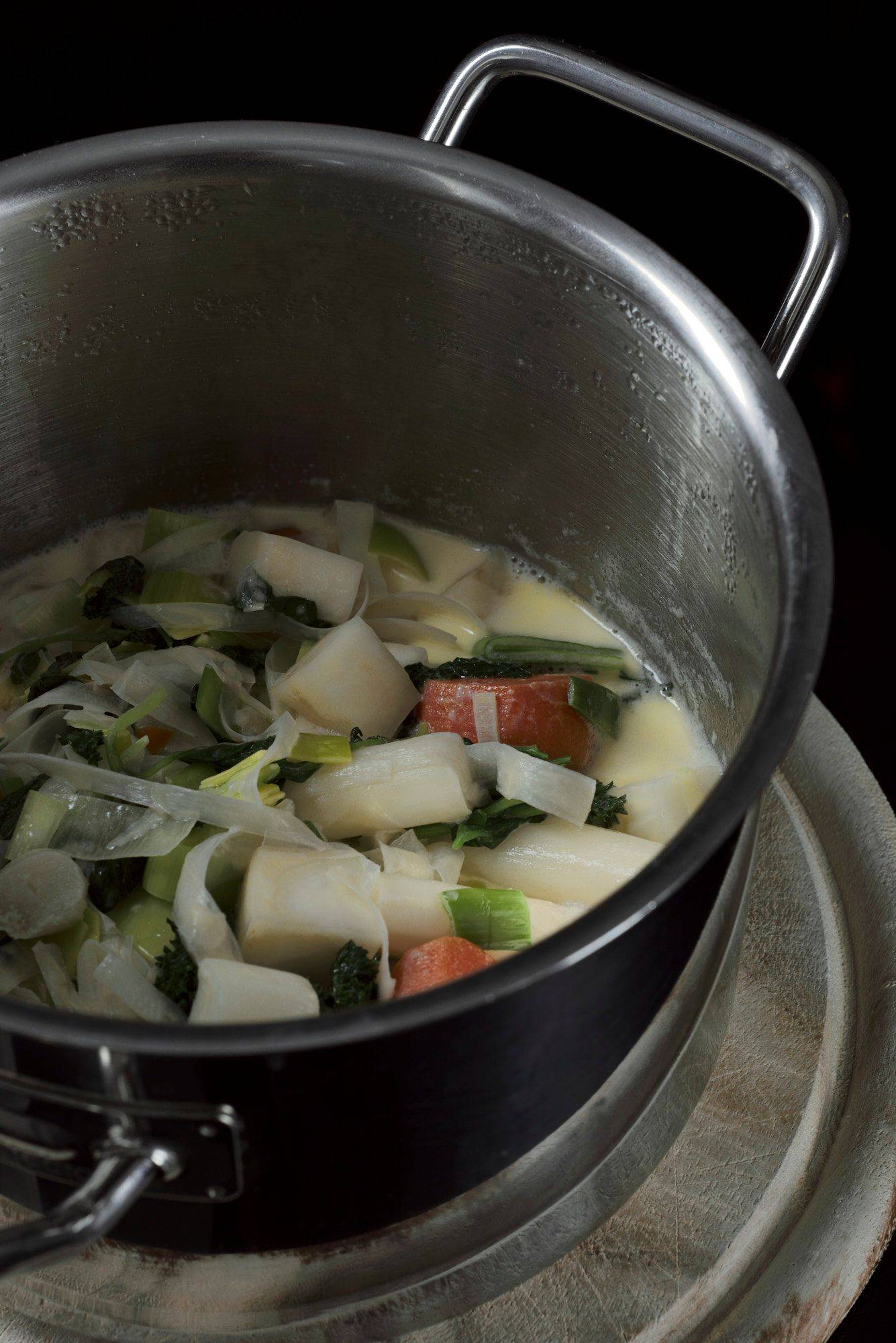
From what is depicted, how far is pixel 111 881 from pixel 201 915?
0.13 metres

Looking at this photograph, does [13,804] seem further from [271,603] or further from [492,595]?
[492,595]

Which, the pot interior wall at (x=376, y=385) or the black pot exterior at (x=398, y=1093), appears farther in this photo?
the pot interior wall at (x=376, y=385)

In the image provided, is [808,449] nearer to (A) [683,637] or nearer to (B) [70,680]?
(A) [683,637]

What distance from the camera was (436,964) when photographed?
3.90 feet

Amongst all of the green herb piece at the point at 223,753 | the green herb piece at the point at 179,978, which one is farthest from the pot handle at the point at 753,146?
the green herb piece at the point at 179,978

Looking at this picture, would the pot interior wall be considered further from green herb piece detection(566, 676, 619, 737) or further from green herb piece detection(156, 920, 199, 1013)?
green herb piece detection(156, 920, 199, 1013)

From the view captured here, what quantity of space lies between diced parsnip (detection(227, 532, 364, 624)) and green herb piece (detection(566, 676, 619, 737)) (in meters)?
0.30

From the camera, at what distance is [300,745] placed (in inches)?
55.2

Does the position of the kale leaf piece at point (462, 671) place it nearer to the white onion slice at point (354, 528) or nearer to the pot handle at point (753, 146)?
the white onion slice at point (354, 528)

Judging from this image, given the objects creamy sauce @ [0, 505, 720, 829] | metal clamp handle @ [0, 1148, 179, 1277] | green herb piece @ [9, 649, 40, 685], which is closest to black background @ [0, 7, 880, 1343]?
creamy sauce @ [0, 505, 720, 829]

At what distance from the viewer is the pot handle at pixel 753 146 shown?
1238 mm

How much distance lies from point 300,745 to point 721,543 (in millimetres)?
475

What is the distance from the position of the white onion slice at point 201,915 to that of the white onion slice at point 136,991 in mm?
46

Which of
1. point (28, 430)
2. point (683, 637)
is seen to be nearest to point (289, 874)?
point (683, 637)
